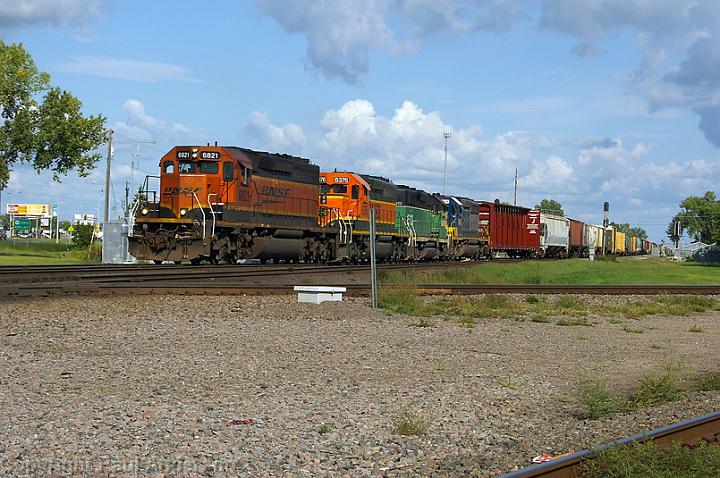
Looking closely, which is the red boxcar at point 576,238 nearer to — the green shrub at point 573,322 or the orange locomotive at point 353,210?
the orange locomotive at point 353,210

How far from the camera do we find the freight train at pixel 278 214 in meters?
25.8

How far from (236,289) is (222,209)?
9.37 metres

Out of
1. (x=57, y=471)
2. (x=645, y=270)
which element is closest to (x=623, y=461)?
(x=57, y=471)

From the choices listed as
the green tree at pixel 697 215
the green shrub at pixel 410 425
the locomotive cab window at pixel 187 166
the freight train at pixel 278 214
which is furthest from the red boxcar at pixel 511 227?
the green tree at pixel 697 215

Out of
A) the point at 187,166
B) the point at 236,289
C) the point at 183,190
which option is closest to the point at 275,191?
the point at 187,166

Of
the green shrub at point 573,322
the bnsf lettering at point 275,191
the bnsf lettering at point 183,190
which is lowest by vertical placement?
the green shrub at point 573,322

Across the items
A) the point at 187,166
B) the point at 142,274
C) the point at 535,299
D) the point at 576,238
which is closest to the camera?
the point at 535,299

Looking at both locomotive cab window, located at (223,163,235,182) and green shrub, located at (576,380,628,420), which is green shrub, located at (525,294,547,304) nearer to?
locomotive cab window, located at (223,163,235,182)

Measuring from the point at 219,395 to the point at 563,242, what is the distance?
5787 centimetres

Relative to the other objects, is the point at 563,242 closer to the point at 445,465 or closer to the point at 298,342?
the point at 298,342

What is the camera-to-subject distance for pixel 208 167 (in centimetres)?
2680

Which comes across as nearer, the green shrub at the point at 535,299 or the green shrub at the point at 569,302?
the green shrub at the point at 569,302

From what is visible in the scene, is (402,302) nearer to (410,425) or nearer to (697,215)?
(410,425)

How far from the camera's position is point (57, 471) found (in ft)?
16.7
